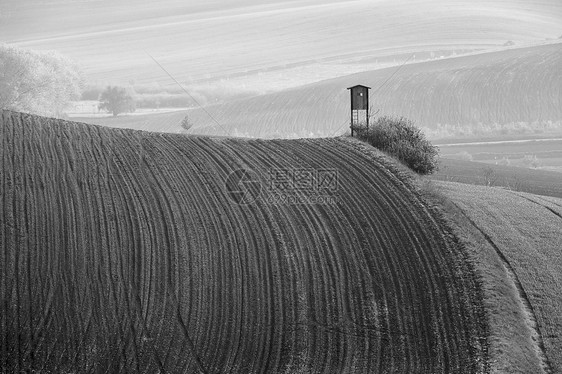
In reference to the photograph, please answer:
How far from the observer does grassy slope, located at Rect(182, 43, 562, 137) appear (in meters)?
58.1

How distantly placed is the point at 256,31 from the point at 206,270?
71908 millimetres

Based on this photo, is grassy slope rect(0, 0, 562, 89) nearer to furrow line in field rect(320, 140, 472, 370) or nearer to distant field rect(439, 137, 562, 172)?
distant field rect(439, 137, 562, 172)

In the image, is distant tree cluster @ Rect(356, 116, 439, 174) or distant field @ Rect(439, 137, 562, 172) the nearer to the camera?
distant tree cluster @ Rect(356, 116, 439, 174)

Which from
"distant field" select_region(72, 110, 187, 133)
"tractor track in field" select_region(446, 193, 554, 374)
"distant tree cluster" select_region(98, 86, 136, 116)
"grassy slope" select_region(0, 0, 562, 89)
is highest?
"grassy slope" select_region(0, 0, 562, 89)

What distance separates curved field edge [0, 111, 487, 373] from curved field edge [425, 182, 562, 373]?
52cm

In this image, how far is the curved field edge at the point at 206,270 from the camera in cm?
1686

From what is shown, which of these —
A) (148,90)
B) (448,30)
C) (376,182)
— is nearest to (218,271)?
(376,182)

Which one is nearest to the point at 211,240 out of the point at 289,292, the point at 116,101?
the point at 289,292

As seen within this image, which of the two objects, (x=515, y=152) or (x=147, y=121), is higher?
(x=147, y=121)

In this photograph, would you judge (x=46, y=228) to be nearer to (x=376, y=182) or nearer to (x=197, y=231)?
(x=197, y=231)

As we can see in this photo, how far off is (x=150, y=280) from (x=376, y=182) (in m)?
7.18

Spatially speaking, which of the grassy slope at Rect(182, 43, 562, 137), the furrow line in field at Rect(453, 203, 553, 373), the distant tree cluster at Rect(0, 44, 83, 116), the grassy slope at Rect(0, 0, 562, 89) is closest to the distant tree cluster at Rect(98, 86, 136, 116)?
the grassy slope at Rect(182, 43, 562, 137)

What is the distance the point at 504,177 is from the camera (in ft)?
120

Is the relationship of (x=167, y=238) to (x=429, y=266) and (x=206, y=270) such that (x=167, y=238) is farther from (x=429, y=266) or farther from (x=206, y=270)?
(x=429, y=266)
